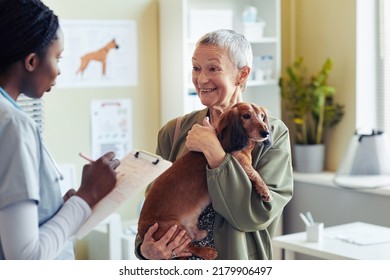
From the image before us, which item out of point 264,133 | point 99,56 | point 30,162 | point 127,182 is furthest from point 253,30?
point 30,162

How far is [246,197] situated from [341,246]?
1.54 m

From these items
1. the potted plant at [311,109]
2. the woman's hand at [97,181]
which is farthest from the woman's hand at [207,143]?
the potted plant at [311,109]

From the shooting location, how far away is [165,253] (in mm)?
1539

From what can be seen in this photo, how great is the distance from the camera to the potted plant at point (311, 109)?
3.96m

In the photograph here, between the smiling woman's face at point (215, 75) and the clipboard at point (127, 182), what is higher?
the smiling woman's face at point (215, 75)

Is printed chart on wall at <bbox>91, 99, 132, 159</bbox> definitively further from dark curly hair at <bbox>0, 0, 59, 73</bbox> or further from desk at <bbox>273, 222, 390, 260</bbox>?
dark curly hair at <bbox>0, 0, 59, 73</bbox>

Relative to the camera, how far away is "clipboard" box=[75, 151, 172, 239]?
131 centimetres

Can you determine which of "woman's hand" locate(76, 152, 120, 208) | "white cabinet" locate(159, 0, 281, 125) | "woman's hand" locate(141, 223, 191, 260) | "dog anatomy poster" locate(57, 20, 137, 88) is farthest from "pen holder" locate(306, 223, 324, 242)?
"woman's hand" locate(76, 152, 120, 208)

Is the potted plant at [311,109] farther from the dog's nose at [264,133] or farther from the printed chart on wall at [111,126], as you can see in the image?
the dog's nose at [264,133]

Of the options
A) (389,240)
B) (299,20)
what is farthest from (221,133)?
(299,20)

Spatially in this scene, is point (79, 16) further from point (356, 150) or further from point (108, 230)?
point (356, 150)

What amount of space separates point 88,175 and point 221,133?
1.06 feet

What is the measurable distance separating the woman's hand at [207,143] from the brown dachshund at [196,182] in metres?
0.02

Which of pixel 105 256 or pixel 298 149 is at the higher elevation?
pixel 298 149
